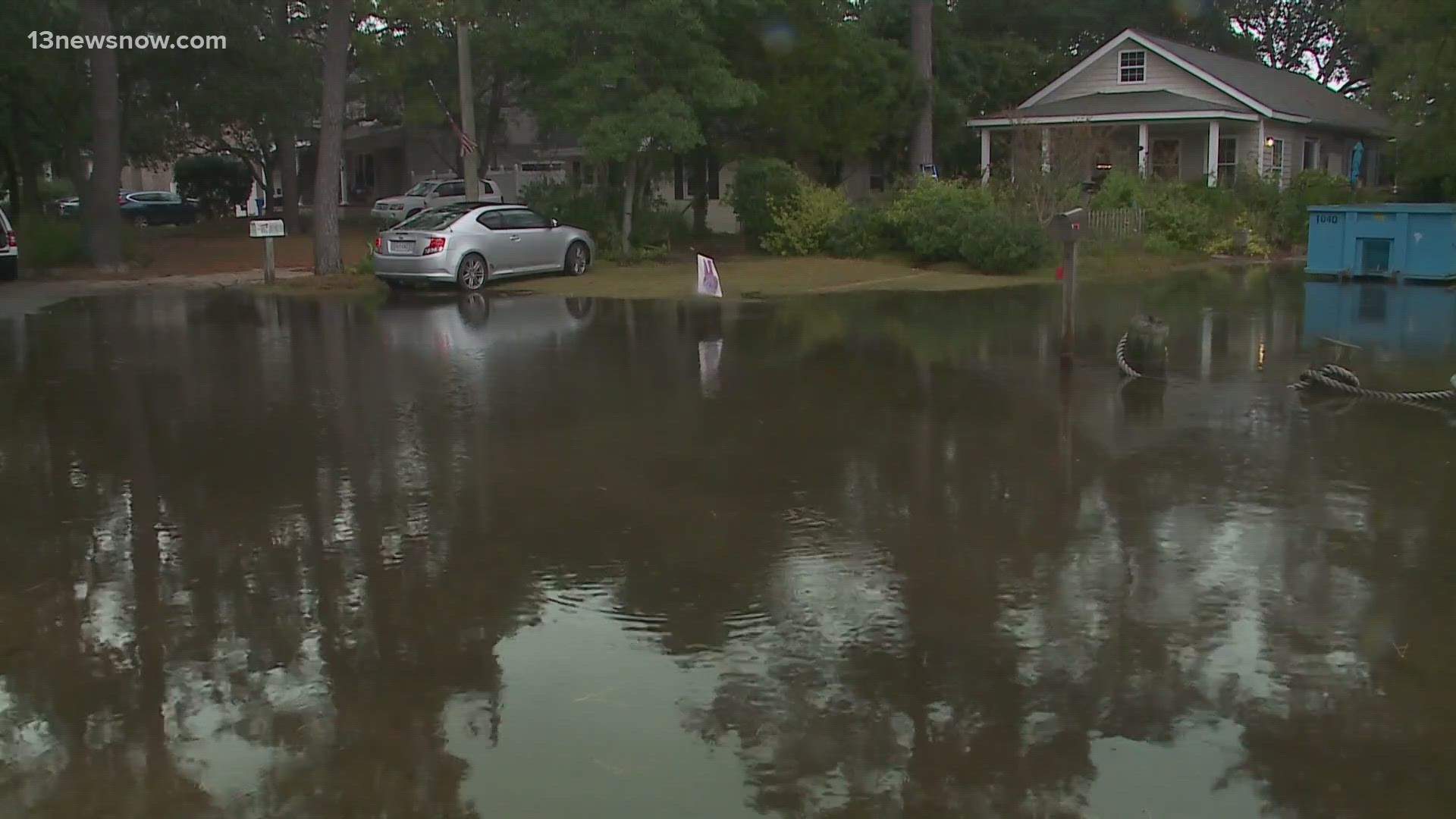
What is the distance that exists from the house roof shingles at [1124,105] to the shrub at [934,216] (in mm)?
10571

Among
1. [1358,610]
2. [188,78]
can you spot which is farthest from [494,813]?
[188,78]

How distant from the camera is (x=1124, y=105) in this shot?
38469 mm

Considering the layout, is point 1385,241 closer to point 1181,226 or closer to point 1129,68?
point 1181,226

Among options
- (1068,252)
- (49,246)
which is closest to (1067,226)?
(1068,252)

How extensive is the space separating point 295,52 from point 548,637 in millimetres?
31227

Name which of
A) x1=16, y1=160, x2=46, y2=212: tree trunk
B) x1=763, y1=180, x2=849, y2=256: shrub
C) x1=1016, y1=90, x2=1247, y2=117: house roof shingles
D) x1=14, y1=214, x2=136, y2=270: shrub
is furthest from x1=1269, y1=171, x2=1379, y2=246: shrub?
x1=16, y1=160, x2=46, y2=212: tree trunk

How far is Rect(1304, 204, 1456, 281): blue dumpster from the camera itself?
74.9 ft

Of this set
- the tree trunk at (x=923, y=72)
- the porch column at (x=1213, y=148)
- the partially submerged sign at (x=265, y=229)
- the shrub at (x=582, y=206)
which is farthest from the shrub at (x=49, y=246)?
the porch column at (x=1213, y=148)

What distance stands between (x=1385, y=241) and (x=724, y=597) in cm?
2065

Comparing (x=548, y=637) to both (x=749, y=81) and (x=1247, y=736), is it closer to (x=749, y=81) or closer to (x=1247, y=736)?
(x=1247, y=736)

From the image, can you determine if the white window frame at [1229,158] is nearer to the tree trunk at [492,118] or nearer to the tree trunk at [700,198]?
the tree trunk at [700,198]

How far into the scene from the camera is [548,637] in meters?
6.09

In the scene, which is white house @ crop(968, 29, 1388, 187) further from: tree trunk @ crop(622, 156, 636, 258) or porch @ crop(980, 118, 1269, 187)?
tree trunk @ crop(622, 156, 636, 258)

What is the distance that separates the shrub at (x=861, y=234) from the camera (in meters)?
28.0
